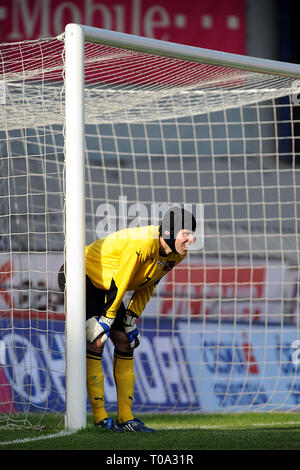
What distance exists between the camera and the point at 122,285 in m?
4.90

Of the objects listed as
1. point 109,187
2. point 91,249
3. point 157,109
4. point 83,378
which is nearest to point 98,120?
point 157,109

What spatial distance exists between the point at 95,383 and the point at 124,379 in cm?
21

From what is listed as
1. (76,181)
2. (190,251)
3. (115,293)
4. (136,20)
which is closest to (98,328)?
(115,293)

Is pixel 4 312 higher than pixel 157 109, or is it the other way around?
pixel 157 109

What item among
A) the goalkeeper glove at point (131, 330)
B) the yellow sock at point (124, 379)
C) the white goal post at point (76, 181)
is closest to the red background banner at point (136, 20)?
the white goal post at point (76, 181)

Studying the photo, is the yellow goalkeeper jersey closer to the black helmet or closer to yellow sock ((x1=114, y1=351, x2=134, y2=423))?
the black helmet

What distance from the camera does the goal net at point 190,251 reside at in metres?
6.79

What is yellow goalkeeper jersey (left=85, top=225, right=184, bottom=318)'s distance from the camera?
492cm

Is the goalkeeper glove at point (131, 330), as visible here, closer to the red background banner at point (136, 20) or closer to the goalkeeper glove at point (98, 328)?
the goalkeeper glove at point (98, 328)

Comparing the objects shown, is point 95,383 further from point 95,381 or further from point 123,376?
point 123,376

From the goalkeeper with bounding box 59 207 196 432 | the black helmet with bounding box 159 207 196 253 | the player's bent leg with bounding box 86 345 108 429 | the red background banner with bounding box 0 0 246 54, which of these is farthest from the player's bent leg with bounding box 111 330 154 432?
the red background banner with bounding box 0 0 246 54
